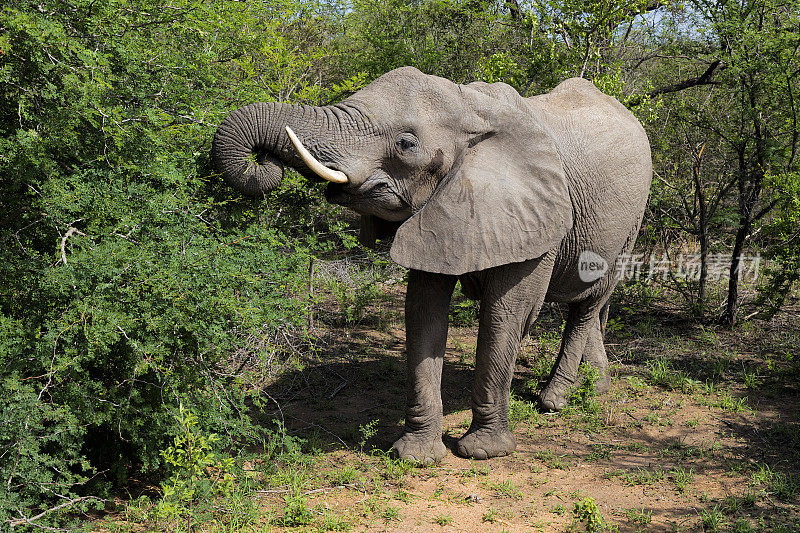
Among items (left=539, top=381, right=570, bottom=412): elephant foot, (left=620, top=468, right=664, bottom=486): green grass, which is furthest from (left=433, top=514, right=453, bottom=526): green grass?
(left=539, top=381, right=570, bottom=412): elephant foot

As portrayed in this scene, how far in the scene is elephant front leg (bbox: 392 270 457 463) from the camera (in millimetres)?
5984

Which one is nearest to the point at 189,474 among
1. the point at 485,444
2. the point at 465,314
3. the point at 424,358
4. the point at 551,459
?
the point at 424,358

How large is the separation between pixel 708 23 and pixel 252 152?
6.77 meters

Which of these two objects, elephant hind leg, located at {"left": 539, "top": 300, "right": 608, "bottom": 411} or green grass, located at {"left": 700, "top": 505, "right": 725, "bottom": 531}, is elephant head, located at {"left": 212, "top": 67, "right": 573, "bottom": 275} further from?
green grass, located at {"left": 700, "top": 505, "right": 725, "bottom": 531}

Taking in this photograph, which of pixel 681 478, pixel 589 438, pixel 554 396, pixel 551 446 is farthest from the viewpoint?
pixel 554 396

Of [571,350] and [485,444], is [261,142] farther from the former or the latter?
[571,350]

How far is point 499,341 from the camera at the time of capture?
19.9 feet

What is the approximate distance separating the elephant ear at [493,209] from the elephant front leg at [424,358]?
470 millimetres

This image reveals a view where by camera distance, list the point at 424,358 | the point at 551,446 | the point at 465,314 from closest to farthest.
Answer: the point at 424,358, the point at 551,446, the point at 465,314

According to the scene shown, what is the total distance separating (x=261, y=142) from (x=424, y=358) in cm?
212

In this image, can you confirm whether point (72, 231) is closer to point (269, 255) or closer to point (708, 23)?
point (269, 255)

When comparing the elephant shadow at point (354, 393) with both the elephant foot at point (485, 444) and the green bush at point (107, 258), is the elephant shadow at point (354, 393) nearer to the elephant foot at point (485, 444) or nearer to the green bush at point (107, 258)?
the elephant foot at point (485, 444)

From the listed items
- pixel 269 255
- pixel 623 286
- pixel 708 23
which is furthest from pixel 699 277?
pixel 269 255

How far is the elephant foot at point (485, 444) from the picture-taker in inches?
243
